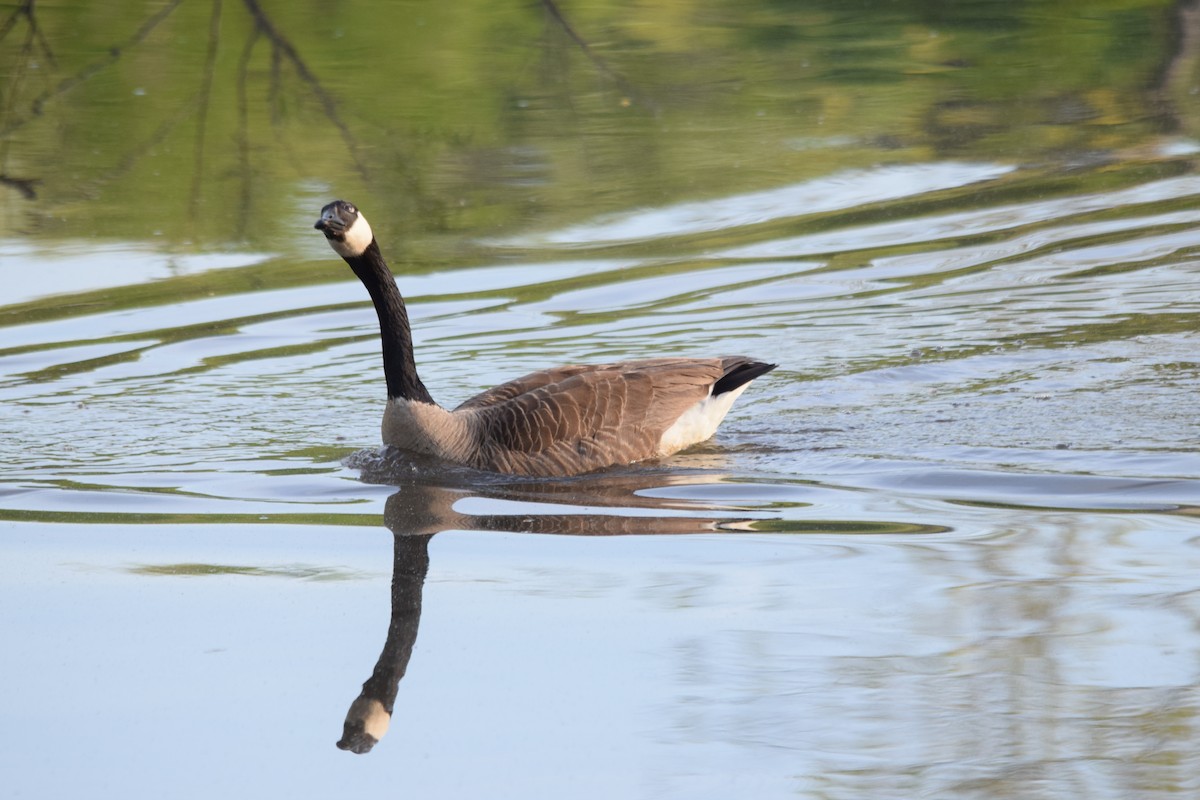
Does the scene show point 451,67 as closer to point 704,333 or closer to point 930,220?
point 930,220

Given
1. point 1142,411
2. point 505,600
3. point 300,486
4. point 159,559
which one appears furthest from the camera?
point 1142,411

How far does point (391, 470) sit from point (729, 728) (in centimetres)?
385

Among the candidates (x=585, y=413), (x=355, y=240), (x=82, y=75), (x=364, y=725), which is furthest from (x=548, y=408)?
(x=82, y=75)

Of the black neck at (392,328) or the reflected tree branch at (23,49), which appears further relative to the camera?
the reflected tree branch at (23,49)

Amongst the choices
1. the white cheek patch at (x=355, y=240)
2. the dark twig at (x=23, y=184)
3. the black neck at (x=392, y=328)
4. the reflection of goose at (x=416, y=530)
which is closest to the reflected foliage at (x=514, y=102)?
the dark twig at (x=23, y=184)

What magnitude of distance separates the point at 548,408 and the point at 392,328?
0.99m

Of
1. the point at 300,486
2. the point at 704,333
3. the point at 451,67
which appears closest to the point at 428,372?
the point at 704,333

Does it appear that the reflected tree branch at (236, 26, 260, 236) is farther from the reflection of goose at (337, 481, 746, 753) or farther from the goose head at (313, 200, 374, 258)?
the reflection of goose at (337, 481, 746, 753)

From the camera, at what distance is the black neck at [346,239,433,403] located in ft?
28.6

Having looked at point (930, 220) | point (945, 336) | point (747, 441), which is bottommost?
point (747, 441)

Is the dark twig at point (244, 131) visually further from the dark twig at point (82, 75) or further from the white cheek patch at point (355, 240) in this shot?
the white cheek patch at point (355, 240)

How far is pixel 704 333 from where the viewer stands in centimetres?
1120

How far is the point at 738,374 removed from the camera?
9109 mm

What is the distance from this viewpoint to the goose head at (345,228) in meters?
8.20
